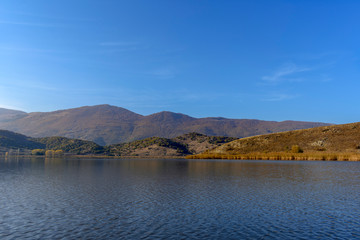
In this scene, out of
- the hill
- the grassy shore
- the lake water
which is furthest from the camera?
the hill

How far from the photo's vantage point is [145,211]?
24031 mm

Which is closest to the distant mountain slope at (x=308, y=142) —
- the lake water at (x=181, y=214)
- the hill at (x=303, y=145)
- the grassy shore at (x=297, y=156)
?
the hill at (x=303, y=145)

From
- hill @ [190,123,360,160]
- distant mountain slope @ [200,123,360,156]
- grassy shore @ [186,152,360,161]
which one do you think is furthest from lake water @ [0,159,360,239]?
distant mountain slope @ [200,123,360,156]

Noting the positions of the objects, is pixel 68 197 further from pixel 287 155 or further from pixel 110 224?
pixel 287 155

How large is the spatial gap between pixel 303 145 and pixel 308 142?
12.0ft

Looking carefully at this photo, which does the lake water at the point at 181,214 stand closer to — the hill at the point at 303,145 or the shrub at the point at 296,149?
the hill at the point at 303,145

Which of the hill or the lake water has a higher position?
the hill

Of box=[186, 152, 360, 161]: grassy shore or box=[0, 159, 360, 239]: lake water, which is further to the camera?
box=[186, 152, 360, 161]: grassy shore

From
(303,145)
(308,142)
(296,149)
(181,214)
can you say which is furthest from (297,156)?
(181,214)

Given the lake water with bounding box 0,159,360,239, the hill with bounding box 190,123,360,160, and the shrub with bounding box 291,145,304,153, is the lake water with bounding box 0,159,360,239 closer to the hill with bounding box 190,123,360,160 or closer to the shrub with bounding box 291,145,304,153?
the hill with bounding box 190,123,360,160

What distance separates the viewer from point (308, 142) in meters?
141

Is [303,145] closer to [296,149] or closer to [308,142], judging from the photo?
[308,142]

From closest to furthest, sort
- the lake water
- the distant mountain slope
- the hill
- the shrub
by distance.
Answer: the lake water, the hill, the distant mountain slope, the shrub

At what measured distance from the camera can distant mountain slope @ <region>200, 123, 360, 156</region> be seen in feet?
413
